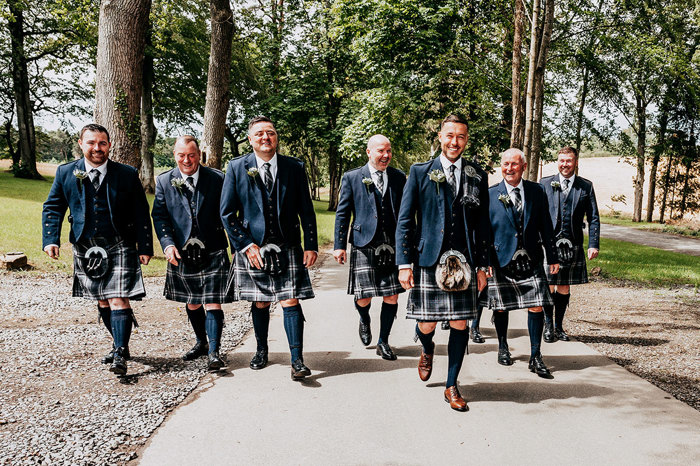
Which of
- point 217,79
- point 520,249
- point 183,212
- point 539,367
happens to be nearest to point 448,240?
point 520,249

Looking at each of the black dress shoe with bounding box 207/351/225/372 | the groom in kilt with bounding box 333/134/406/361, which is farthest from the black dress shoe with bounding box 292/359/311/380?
the groom in kilt with bounding box 333/134/406/361

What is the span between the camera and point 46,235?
177 inches

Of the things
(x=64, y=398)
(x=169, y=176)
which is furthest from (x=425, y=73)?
(x=64, y=398)

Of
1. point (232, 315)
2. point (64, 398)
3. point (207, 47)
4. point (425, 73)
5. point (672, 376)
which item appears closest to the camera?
point (64, 398)

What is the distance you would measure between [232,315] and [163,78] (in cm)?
2786

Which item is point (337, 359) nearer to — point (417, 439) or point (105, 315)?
point (417, 439)

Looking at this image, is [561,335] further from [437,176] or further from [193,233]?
[193,233]

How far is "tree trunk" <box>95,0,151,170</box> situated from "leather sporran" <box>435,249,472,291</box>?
24.8 ft

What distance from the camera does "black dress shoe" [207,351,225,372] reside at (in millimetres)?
4582

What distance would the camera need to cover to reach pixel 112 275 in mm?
4512

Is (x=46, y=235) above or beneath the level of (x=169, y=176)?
beneath

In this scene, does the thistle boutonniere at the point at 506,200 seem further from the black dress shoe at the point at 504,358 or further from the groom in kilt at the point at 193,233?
the groom in kilt at the point at 193,233

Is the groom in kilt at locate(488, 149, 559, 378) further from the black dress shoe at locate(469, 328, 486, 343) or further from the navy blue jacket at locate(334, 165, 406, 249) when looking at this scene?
the navy blue jacket at locate(334, 165, 406, 249)

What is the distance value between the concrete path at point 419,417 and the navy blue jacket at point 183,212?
1.23 meters
